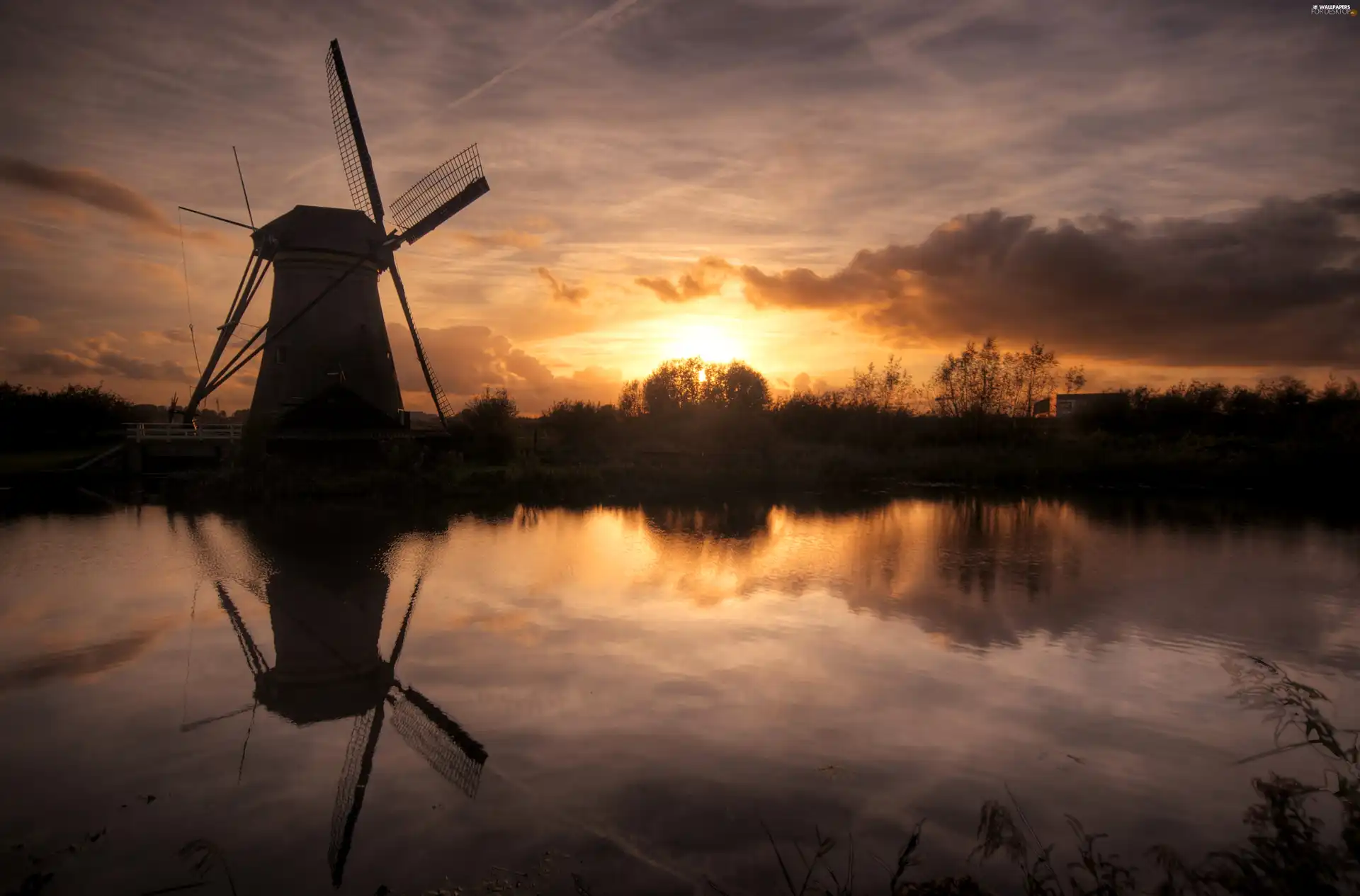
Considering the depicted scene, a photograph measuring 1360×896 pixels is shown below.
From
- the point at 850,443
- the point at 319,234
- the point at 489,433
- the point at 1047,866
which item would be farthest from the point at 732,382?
the point at 1047,866

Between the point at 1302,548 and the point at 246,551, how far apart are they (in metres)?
19.9

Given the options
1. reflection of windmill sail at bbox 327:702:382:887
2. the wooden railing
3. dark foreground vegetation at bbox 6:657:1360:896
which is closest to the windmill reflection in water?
reflection of windmill sail at bbox 327:702:382:887

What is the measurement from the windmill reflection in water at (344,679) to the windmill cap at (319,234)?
14.5m

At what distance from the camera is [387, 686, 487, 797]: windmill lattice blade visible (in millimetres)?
5191

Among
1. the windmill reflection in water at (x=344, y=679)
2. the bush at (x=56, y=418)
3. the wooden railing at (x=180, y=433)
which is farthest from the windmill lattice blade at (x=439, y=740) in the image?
the bush at (x=56, y=418)

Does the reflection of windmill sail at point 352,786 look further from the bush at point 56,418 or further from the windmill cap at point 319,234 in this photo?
the bush at point 56,418

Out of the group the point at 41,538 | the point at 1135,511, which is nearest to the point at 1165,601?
the point at 1135,511

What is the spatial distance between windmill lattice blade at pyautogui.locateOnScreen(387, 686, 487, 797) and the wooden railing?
21.4 m

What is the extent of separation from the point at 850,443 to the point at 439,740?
36443mm

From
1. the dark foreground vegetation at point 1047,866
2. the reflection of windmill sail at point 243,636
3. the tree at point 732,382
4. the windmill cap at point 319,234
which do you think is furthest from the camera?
the tree at point 732,382

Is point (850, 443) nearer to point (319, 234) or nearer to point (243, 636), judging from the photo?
point (319, 234)

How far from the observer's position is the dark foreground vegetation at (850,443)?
930 inches

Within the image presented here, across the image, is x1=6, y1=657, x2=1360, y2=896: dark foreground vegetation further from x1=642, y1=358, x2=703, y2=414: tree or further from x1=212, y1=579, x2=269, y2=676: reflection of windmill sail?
x1=642, y1=358, x2=703, y2=414: tree

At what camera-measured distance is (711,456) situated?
30.6m
